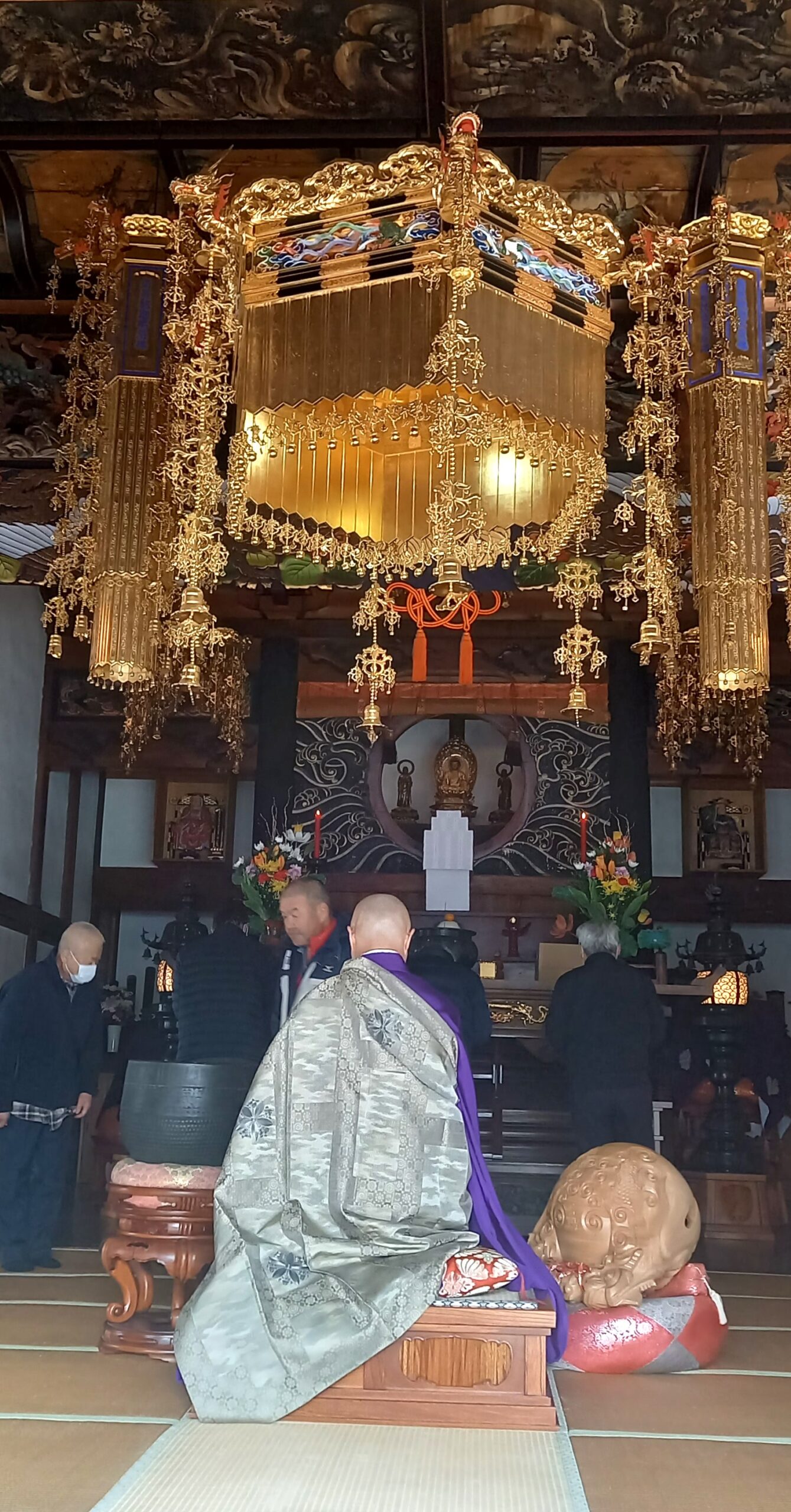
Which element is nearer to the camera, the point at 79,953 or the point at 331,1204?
the point at 331,1204

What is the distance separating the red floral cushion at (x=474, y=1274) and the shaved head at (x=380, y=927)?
61cm

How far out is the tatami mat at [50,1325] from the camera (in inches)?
110

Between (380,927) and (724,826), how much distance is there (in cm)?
522

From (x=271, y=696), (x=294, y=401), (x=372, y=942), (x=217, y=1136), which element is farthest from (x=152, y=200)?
(x=271, y=696)

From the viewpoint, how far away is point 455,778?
745 cm

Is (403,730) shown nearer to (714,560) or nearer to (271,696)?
(271,696)

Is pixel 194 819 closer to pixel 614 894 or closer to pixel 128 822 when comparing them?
pixel 128 822

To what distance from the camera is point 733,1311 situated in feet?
11.3

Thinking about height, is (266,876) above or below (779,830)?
below

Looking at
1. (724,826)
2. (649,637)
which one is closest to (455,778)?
(724,826)

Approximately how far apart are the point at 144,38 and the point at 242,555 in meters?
2.38

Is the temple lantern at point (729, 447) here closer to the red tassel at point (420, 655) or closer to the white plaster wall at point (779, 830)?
the red tassel at point (420, 655)

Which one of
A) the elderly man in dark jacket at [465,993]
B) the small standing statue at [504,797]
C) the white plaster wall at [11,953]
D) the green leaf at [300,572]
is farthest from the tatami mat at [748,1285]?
the white plaster wall at [11,953]

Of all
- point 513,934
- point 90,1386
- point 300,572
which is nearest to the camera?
point 90,1386
